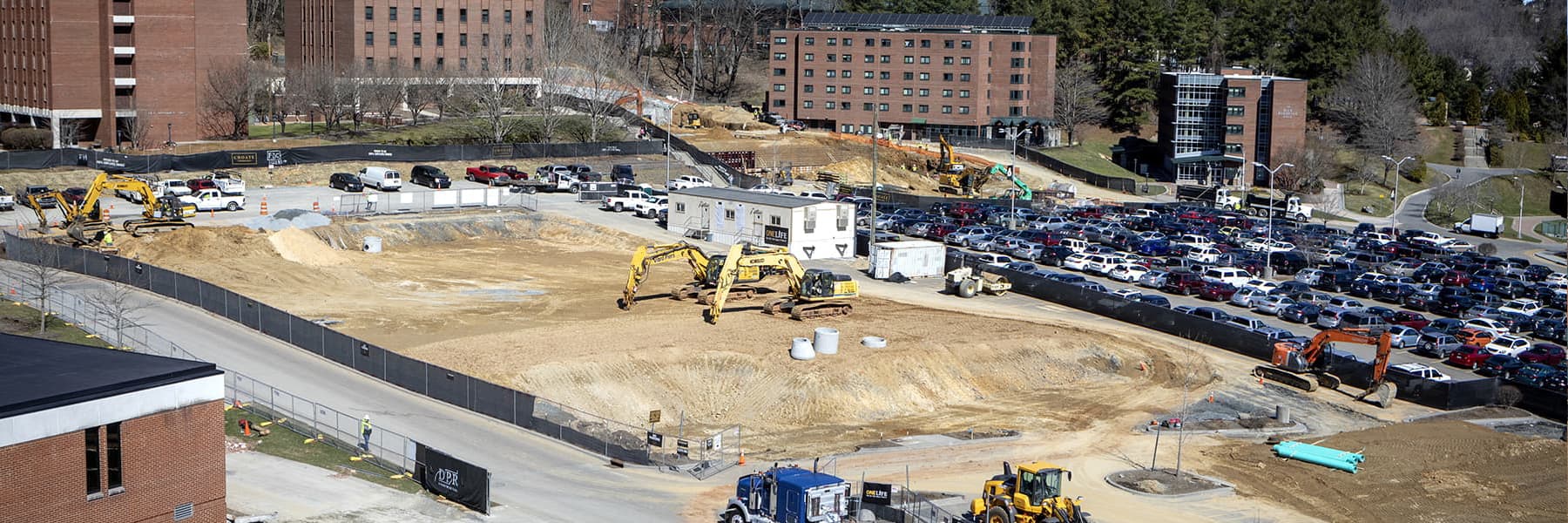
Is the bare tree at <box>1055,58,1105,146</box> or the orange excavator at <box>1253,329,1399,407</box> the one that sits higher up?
the bare tree at <box>1055,58,1105,146</box>

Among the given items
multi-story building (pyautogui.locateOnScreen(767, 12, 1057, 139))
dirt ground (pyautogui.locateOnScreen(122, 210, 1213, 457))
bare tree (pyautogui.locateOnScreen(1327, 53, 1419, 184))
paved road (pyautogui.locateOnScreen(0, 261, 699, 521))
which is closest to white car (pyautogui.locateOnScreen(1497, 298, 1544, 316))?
dirt ground (pyautogui.locateOnScreen(122, 210, 1213, 457))

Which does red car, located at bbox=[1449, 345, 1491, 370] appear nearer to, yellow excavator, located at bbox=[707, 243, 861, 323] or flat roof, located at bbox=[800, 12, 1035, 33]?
yellow excavator, located at bbox=[707, 243, 861, 323]

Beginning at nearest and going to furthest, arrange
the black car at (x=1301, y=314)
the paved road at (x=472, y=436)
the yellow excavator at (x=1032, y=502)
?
the yellow excavator at (x=1032, y=502) → the paved road at (x=472, y=436) → the black car at (x=1301, y=314)

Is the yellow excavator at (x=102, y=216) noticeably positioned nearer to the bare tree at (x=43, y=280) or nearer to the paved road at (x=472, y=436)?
the bare tree at (x=43, y=280)

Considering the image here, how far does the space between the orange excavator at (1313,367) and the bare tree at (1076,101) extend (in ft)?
300

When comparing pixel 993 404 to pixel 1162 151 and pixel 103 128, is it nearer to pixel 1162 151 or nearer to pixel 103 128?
pixel 103 128

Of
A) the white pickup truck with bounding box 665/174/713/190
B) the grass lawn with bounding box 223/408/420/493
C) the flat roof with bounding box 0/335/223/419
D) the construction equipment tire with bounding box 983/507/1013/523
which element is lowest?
the construction equipment tire with bounding box 983/507/1013/523

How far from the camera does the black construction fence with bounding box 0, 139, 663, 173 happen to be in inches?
3789

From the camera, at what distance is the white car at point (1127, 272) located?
82312 millimetres

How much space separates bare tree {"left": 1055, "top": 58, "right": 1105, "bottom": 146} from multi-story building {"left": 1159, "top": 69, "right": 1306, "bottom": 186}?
537 inches

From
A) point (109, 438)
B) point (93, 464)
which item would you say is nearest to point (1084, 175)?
point (109, 438)

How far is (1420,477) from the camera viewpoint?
4812cm

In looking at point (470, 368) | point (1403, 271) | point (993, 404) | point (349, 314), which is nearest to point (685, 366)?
point (470, 368)

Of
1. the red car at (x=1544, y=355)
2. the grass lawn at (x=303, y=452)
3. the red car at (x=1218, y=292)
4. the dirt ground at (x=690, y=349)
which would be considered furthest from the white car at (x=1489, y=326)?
the grass lawn at (x=303, y=452)
